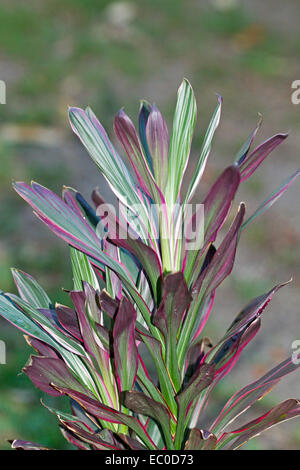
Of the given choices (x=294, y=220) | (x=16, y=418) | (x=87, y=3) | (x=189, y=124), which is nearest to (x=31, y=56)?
(x=87, y=3)

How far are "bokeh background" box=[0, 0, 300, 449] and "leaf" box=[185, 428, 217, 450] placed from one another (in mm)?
844

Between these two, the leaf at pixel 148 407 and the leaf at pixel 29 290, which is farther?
the leaf at pixel 29 290

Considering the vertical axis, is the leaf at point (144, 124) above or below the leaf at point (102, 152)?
above

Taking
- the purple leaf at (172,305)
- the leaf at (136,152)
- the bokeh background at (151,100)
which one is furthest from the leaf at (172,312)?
the bokeh background at (151,100)

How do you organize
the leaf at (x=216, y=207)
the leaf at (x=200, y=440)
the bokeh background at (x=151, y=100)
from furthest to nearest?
the bokeh background at (x=151, y=100) < the leaf at (x=200, y=440) < the leaf at (x=216, y=207)

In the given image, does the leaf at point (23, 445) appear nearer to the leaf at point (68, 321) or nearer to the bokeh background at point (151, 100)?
the leaf at point (68, 321)

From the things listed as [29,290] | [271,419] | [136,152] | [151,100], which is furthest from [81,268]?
[151,100]

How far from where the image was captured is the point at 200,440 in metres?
0.80

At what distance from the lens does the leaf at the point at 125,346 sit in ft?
2.38

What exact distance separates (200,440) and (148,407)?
0.25 feet

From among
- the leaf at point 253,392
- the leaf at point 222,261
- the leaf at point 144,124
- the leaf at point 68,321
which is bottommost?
the leaf at point 253,392

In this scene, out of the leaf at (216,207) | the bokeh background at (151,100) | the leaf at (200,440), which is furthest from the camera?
the bokeh background at (151,100)

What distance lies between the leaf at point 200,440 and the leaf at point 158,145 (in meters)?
0.30

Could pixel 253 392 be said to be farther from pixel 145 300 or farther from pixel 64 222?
pixel 64 222
